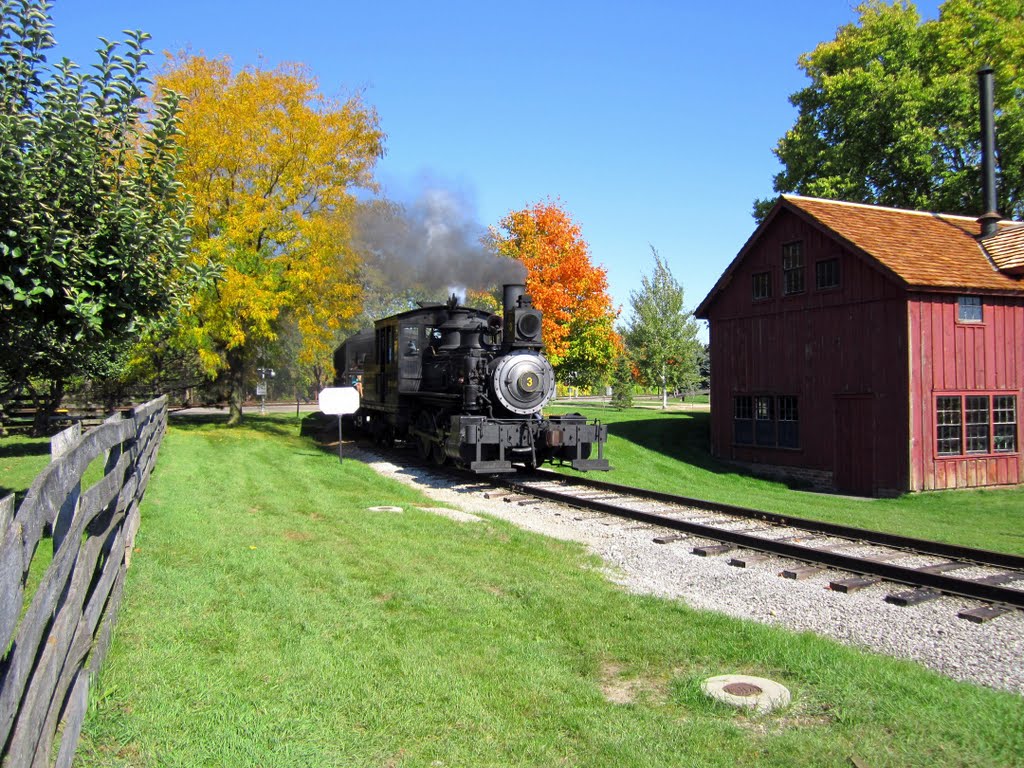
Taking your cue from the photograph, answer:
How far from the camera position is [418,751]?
3.82m

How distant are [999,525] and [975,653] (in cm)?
934

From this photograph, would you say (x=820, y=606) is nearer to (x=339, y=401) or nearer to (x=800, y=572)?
(x=800, y=572)

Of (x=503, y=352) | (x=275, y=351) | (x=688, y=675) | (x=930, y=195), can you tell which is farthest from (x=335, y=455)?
(x=930, y=195)

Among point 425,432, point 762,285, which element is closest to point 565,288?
point 762,285

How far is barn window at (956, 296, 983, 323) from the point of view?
59.1 ft

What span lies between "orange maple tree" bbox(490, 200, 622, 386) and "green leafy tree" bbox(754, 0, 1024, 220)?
8.74 metres

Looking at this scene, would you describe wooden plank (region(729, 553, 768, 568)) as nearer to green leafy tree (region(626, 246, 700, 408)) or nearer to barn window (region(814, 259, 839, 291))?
barn window (region(814, 259, 839, 291))

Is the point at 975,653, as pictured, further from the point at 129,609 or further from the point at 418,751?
the point at 129,609

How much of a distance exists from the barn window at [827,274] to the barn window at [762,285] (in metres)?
1.75

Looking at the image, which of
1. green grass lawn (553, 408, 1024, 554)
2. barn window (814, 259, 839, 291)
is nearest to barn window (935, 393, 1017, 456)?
green grass lawn (553, 408, 1024, 554)

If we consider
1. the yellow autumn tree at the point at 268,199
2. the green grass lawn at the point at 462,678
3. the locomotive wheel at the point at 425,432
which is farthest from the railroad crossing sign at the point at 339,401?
the green grass lawn at the point at 462,678

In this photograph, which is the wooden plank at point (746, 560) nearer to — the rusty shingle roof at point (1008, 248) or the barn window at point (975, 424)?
the barn window at point (975, 424)

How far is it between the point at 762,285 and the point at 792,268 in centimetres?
125

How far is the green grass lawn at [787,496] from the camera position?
11.8 meters
